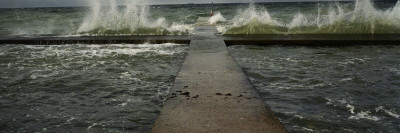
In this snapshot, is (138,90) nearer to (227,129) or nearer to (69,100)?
(69,100)

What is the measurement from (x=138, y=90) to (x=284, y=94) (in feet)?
6.84

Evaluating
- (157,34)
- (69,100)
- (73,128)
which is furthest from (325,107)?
(157,34)

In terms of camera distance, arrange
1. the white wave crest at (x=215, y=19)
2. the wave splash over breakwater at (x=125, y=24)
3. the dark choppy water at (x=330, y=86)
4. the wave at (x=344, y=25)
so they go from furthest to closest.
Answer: the white wave crest at (x=215, y=19) → the wave splash over breakwater at (x=125, y=24) → the wave at (x=344, y=25) → the dark choppy water at (x=330, y=86)

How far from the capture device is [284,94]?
375 cm

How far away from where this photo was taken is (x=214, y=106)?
9.74 feet

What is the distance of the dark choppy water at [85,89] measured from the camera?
2.99 metres

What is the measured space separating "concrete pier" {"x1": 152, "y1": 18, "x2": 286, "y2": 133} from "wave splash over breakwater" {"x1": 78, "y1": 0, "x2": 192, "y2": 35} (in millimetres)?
6833

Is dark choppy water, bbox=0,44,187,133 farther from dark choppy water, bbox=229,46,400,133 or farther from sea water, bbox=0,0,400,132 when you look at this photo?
dark choppy water, bbox=229,46,400,133

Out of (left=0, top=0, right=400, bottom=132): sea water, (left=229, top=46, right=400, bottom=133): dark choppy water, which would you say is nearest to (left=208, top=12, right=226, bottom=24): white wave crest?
(left=0, top=0, right=400, bottom=132): sea water

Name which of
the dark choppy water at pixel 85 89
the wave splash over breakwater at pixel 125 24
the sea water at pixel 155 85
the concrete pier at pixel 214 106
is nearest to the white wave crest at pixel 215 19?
the wave splash over breakwater at pixel 125 24

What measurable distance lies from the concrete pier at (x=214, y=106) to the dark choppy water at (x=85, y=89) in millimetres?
317

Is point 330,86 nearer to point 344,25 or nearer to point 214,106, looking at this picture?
point 214,106

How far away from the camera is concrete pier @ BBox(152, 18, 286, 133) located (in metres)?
2.47

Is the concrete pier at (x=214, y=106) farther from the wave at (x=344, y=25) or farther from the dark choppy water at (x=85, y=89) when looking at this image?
the wave at (x=344, y=25)
